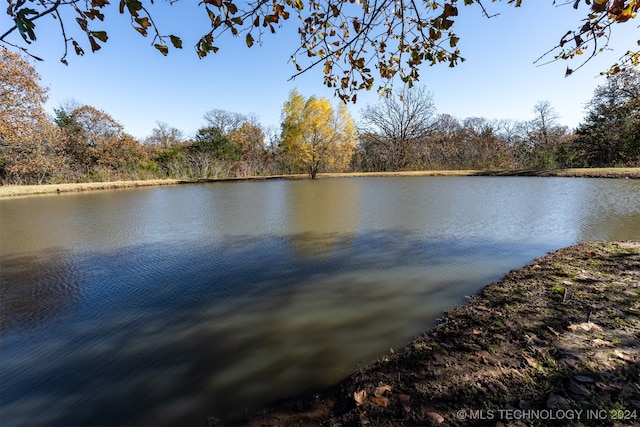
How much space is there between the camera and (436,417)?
5.54ft

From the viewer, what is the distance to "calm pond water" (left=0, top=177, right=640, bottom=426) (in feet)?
7.55

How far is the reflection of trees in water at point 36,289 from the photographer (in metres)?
3.48

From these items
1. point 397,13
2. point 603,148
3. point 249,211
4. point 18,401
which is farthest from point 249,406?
point 603,148

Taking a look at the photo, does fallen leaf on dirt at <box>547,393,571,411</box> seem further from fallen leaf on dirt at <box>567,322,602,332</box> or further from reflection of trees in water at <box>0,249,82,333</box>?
reflection of trees in water at <box>0,249,82,333</box>

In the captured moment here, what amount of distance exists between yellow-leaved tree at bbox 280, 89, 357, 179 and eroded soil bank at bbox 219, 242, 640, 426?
83.7 ft

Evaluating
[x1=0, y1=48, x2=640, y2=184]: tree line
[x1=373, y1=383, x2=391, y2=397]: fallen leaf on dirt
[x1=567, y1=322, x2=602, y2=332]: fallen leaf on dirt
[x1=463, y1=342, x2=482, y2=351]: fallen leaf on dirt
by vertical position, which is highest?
[x1=0, y1=48, x2=640, y2=184]: tree line

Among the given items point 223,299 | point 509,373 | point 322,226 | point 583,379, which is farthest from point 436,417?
point 322,226

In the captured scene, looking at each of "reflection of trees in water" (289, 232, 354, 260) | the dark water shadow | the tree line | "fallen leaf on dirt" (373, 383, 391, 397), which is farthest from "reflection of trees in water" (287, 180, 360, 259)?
the tree line

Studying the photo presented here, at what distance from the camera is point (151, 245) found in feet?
21.0

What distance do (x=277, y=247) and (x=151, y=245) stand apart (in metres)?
2.73

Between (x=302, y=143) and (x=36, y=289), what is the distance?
24351 millimetres

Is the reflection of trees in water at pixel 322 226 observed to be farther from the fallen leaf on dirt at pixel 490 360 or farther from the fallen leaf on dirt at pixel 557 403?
the fallen leaf on dirt at pixel 557 403

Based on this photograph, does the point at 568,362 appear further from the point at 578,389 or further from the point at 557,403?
the point at 557,403

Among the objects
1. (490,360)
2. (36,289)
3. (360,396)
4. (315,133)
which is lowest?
(36,289)
